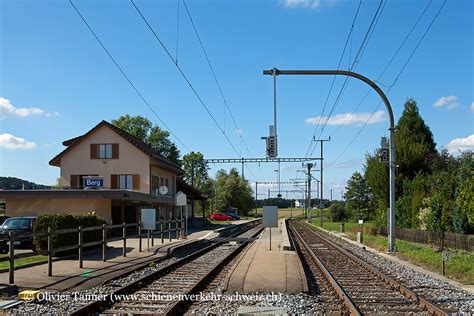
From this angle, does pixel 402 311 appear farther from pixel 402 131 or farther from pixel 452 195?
pixel 402 131

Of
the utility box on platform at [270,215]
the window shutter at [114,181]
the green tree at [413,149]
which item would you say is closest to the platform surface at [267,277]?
the utility box on platform at [270,215]

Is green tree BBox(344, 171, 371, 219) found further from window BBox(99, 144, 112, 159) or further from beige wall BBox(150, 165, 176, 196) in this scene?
window BBox(99, 144, 112, 159)

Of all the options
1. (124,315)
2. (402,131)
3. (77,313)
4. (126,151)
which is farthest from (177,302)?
(402,131)

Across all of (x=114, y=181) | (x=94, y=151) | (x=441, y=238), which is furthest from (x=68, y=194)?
(x=441, y=238)

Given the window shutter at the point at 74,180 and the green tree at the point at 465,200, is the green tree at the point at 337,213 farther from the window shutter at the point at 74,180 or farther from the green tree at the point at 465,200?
the green tree at the point at 465,200

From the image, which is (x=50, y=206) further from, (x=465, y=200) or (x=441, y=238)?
(x=465, y=200)

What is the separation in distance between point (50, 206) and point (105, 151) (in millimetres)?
10899

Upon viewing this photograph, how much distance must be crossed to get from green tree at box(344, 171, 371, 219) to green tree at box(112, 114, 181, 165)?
32.5 m

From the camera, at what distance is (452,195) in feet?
93.8

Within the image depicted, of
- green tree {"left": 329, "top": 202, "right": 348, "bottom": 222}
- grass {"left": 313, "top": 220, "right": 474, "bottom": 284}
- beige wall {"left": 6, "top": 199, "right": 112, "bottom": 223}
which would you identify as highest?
beige wall {"left": 6, "top": 199, "right": 112, "bottom": 223}

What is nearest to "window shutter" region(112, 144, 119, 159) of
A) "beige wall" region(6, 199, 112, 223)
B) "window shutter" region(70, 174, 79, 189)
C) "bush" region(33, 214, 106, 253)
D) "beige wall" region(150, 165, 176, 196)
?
"beige wall" region(150, 165, 176, 196)

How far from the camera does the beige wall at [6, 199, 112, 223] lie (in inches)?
1474

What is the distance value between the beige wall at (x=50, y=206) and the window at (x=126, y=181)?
9.03m

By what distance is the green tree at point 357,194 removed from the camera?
9612cm
